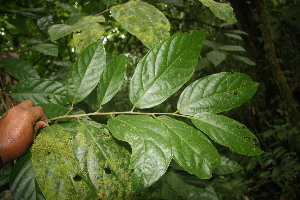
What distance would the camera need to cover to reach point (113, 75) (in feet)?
2.48

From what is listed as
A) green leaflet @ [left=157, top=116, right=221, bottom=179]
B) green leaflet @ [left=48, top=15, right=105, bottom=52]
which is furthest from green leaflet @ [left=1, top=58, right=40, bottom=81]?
green leaflet @ [left=157, top=116, right=221, bottom=179]

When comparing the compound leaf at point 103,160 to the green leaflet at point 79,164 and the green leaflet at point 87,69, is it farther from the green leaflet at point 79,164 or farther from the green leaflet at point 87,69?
the green leaflet at point 87,69

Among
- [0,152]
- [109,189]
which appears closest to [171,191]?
[109,189]

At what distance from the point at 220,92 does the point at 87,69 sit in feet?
1.42

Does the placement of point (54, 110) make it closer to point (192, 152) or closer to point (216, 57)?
Result: point (192, 152)

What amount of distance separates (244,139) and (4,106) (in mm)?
924

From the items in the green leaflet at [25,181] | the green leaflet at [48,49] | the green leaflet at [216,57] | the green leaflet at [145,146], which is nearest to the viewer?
the green leaflet at [145,146]

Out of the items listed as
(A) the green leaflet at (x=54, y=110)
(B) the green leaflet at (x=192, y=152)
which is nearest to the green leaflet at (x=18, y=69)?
(A) the green leaflet at (x=54, y=110)

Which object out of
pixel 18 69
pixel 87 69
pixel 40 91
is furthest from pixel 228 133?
pixel 18 69

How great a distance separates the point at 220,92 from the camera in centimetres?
73

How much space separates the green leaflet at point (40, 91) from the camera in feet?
3.14

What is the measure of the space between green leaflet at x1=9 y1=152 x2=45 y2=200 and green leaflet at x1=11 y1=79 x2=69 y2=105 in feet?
1.02

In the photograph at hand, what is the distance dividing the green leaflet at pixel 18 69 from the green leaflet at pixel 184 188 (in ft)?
2.86

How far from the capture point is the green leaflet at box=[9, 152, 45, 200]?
694mm
